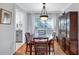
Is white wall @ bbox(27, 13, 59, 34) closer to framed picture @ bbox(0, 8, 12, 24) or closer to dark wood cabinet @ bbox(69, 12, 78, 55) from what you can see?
framed picture @ bbox(0, 8, 12, 24)

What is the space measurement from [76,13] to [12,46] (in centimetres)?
260

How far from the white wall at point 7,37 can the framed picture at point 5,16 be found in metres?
0.14

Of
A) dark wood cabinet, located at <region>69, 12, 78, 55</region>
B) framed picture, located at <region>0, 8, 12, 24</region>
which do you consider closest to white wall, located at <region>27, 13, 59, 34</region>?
framed picture, located at <region>0, 8, 12, 24</region>

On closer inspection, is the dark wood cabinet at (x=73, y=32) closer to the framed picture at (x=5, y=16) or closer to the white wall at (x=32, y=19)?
the framed picture at (x=5, y=16)

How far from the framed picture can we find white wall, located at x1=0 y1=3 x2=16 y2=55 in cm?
14

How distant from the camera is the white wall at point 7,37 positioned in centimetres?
445

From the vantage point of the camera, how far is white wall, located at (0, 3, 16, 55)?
14.6 ft

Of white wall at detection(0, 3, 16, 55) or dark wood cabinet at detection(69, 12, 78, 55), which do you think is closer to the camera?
white wall at detection(0, 3, 16, 55)

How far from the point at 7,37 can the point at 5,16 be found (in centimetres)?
75

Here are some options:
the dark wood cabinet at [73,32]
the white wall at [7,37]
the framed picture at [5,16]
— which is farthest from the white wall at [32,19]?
the dark wood cabinet at [73,32]

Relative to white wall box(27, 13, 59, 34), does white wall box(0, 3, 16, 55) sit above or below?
below

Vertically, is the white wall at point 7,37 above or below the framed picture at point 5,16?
below

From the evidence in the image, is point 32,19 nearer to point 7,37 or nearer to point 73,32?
point 7,37
